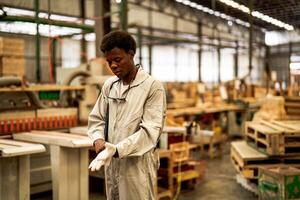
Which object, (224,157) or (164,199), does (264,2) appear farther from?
(164,199)

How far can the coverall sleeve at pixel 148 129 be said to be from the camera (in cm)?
191

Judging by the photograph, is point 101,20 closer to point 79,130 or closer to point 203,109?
point 79,130

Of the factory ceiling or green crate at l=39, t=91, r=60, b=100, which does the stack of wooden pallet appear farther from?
the factory ceiling

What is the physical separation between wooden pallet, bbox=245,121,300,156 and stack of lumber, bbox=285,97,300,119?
16.8 inches

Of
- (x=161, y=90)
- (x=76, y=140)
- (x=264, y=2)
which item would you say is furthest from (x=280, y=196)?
(x=264, y=2)

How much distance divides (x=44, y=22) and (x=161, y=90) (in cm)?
336

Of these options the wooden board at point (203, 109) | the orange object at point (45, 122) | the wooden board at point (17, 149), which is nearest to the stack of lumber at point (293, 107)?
the wooden board at point (203, 109)

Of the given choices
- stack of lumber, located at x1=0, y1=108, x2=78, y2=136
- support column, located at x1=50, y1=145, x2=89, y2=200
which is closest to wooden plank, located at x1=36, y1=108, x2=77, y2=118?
stack of lumber, located at x1=0, y1=108, x2=78, y2=136

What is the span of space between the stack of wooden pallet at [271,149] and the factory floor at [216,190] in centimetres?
29

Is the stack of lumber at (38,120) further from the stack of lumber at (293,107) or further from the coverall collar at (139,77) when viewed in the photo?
the stack of lumber at (293,107)

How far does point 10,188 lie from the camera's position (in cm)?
329

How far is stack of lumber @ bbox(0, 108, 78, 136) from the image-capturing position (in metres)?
4.03

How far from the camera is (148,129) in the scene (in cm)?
200

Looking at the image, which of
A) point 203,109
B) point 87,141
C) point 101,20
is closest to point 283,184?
point 87,141
